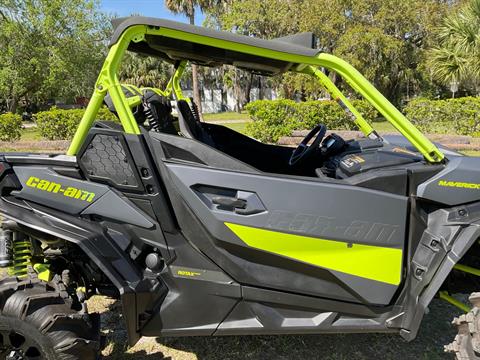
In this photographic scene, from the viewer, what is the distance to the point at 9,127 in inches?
555

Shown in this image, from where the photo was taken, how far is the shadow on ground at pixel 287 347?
117 inches

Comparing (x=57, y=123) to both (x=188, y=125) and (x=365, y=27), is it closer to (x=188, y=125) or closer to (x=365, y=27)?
(x=188, y=125)

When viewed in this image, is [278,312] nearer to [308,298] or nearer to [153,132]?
[308,298]

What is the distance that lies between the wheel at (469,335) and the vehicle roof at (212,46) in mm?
1651

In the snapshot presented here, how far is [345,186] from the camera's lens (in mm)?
2330

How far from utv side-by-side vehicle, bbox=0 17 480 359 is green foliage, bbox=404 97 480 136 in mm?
12887

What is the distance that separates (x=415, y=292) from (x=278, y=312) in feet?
2.57

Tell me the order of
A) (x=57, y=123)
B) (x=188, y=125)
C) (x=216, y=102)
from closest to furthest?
(x=188, y=125) < (x=57, y=123) < (x=216, y=102)

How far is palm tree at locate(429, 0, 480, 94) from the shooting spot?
16.2 metres

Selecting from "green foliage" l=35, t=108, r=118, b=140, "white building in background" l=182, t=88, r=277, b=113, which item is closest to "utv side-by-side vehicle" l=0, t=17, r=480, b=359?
"green foliage" l=35, t=108, r=118, b=140

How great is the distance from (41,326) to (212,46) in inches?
69.4

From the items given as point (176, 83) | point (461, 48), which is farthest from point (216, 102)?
point (176, 83)

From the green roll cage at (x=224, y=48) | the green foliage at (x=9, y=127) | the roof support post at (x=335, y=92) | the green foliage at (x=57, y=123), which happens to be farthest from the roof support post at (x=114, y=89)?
the green foliage at (x=9, y=127)

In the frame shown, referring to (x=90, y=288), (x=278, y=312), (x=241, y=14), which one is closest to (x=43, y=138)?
(x=90, y=288)
